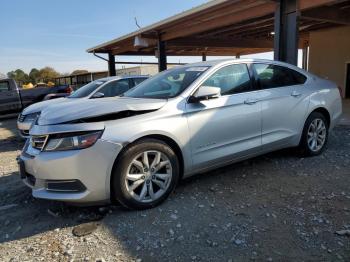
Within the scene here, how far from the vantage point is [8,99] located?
14281 mm

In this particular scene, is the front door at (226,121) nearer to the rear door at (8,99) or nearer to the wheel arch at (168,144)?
the wheel arch at (168,144)

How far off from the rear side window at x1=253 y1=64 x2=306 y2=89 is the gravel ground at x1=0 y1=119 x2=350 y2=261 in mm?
1222

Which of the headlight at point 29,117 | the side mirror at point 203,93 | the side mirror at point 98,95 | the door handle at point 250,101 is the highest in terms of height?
the side mirror at point 203,93

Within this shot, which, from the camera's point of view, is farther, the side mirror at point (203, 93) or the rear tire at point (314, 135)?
the rear tire at point (314, 135)

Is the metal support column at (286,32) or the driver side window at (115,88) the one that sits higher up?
the metal support column at (286,32)

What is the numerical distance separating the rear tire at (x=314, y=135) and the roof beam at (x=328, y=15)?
5112mm

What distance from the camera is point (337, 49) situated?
51.0 feet

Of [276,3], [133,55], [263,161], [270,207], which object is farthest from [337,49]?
[270,207]

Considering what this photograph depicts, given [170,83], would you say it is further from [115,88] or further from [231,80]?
[115,88]

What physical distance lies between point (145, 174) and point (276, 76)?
2483 mm

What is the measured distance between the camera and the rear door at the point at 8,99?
46.9ft

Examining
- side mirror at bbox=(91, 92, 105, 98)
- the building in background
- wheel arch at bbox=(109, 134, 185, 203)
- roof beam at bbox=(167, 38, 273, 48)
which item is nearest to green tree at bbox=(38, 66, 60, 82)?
the building in background

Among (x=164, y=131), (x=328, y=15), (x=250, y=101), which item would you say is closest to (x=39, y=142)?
(x=164, y=131)

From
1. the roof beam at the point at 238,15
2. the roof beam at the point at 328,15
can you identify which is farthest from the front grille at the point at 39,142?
the roof beam at the point at 328,15
